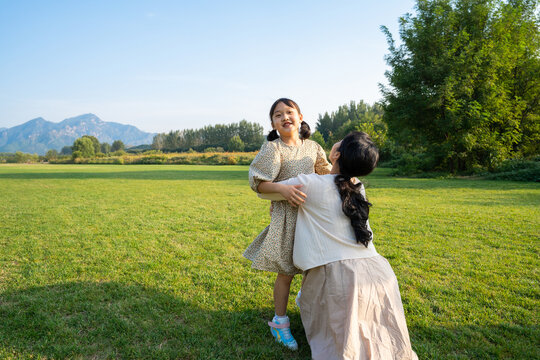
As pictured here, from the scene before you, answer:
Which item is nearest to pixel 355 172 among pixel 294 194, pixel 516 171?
pixel 294 194

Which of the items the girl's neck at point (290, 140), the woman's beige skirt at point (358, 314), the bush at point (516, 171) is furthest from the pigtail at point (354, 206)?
the bush at point (516, 171)

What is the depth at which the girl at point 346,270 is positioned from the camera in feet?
6.33

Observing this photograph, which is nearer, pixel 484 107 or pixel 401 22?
pixel 484 107

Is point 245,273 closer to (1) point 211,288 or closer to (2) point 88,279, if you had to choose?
(1) point 211,288

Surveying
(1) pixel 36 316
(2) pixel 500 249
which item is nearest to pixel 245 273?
(1) pixel 36 316

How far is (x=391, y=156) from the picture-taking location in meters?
30.5

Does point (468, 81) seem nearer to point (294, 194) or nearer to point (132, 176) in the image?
point (294, 194)

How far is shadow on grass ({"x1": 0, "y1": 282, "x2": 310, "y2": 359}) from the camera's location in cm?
224

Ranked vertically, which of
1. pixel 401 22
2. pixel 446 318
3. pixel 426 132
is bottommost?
pixel 446 318

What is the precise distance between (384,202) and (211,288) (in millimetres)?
6821

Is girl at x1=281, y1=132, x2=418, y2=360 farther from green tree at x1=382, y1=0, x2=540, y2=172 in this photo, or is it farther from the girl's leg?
green tree at x1=382, y1=0, x2=540, y2=172

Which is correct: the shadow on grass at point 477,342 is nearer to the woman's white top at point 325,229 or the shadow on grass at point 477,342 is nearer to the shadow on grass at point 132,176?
the woman's white top at point 325,229

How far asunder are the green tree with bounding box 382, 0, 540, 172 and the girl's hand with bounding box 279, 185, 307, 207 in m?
17.1

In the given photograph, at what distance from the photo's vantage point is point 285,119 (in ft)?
7.71
